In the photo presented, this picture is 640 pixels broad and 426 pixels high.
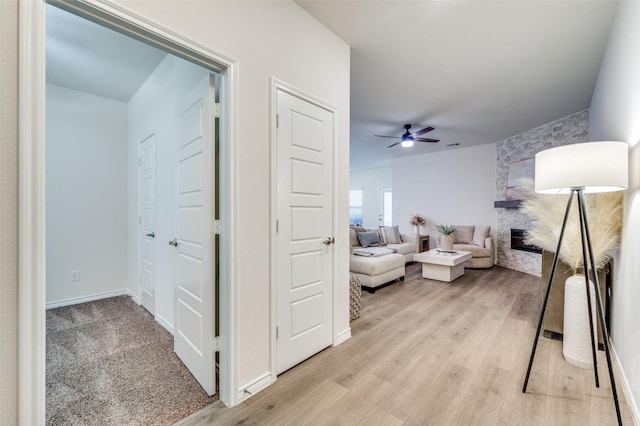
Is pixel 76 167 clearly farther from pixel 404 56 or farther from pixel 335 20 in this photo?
pixel 404 56

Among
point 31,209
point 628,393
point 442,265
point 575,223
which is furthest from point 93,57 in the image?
point 442,265

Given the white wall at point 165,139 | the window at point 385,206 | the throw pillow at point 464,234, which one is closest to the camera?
the white wall at point 165,139

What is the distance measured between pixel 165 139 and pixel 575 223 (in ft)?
A: 12.3

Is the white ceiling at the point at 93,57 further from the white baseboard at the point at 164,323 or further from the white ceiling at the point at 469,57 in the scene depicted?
the white baseboard at the point at 164,323

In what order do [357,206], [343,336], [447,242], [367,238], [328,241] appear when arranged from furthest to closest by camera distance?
[357,206]
[367,238]
[447,242]
[343,336]
[328,241]

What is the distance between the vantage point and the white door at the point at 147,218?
2967 millimetres

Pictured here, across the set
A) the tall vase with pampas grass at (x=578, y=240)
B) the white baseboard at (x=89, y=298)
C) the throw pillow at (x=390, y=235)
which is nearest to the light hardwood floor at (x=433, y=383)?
the tall vase with pampas grass at (x=578, y=240)

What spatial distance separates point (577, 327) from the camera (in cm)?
212

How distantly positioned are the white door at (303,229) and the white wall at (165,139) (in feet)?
2.95

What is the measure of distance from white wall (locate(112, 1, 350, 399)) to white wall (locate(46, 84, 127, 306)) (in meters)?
3.05

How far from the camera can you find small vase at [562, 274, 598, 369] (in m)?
2.08

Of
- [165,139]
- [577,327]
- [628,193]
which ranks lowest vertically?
[577,327]

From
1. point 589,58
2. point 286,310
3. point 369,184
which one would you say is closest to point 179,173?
point 286,310

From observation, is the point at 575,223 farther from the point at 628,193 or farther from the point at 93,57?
the point at 93,57
